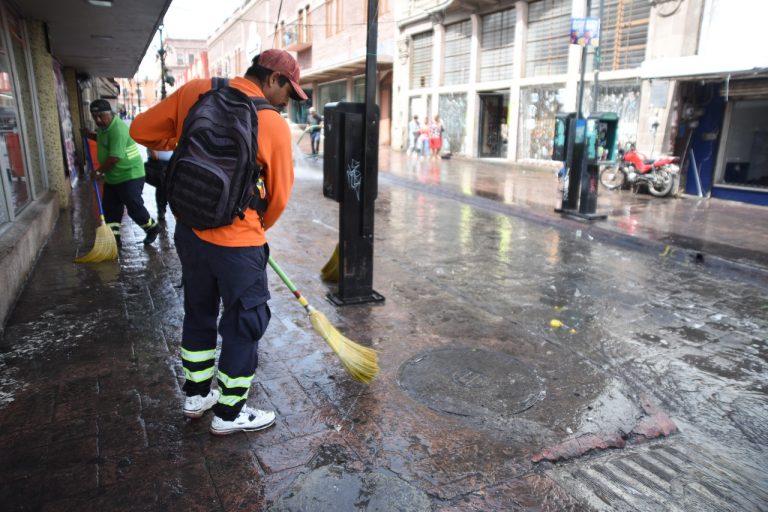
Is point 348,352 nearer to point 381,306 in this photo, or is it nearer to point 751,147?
point 381,306

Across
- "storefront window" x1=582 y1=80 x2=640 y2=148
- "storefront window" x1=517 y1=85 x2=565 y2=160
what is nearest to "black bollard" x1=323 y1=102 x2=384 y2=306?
"storefront window" x1=582 y1=80 x2=640 y2=148

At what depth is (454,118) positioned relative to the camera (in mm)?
22656

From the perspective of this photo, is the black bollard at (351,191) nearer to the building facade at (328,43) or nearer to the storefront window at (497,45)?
the storefront window at (497,45)

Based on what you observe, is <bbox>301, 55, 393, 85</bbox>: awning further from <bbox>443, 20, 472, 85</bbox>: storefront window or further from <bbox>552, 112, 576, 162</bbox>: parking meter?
<bbox>552, 112, 576, 162</bbox>: parking meter

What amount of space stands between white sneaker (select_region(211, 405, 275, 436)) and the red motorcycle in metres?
11.7

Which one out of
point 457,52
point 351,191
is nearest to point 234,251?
point 351,191

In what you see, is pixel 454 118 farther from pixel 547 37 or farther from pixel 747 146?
pixel 747 146

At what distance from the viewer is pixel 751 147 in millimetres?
11383

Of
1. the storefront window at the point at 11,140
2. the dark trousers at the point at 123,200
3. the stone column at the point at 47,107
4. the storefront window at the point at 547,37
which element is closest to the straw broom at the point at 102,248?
the dark trousers at the point at 123,200

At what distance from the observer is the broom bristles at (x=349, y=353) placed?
3336mm

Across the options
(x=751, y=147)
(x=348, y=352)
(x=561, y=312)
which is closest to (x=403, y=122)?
(x=751, y=147)

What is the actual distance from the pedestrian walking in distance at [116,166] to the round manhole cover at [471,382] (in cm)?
418

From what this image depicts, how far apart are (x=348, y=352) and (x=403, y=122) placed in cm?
2389

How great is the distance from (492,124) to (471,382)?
63.7ft
